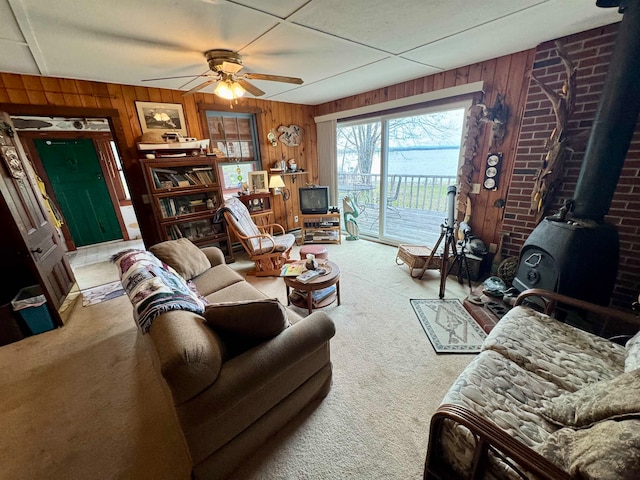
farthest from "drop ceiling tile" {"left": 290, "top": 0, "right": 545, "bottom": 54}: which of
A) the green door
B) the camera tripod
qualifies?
the green door

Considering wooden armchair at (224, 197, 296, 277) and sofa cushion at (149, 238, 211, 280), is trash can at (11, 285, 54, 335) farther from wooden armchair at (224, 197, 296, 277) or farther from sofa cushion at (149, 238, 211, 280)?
wooden armchair at (224, 197, 296, 277)

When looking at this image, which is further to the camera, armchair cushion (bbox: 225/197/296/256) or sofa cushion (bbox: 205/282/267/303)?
armchair cushion (bbox: 225/197/296/256)

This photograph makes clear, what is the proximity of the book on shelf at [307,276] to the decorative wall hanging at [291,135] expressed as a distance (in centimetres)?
301

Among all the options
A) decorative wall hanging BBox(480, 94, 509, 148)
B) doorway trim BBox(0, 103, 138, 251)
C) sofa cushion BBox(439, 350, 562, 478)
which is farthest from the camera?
decorative wall hanging BBox(480, 94, 509, 148)

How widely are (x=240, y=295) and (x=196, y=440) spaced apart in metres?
1.05

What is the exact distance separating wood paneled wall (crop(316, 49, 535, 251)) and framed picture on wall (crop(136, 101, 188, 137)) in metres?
3.04

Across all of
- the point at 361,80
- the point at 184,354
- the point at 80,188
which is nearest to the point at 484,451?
the point at 184,354

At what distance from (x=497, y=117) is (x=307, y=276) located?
8.52 ft

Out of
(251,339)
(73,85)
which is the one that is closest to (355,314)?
(251,339)

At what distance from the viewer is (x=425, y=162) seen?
12.3 ft

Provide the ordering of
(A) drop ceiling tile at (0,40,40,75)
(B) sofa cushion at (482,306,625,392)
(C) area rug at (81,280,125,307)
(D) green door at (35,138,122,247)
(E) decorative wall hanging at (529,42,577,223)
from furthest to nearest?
(D) green door at (35,138,122,247) < (C) area rug at (81,280,125,307) < (E) decorative wall hanging at (529,42,577,223) < (A) drop ceiling tile at (0,40,40,75) < (B) sofa cushion at (482,306,625,392)

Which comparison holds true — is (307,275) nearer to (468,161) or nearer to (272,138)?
(468,161)

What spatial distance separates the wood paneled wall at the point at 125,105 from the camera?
2.52 meters

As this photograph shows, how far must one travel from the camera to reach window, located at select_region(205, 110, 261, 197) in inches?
153
